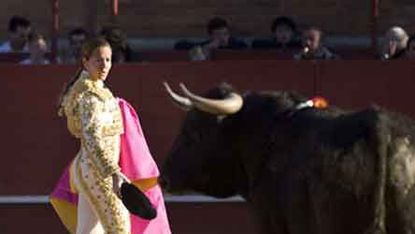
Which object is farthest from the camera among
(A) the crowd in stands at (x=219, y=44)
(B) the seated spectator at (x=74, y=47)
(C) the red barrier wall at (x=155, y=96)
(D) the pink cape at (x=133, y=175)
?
(B) the seated spectator at (x=74, y=47)

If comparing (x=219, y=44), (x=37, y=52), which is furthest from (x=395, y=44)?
(x=37, y=52)

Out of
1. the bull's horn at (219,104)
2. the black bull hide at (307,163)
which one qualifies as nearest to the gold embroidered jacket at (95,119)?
the black bull hide at (307,163)

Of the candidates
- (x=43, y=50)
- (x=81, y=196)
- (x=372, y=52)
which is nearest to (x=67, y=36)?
(x=43, y=50)

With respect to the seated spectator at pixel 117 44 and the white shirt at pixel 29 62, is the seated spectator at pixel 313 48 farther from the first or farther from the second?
the white shirt at pixel 29 62

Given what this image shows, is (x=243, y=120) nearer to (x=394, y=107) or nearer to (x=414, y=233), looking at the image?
(x=414, y=233)

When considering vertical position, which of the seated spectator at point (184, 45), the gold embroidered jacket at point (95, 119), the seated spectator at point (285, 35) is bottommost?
the seated spectator at point (184, 45)

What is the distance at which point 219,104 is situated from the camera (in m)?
5.59

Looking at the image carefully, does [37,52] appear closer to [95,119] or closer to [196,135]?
[95,119]

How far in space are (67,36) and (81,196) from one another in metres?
5.38

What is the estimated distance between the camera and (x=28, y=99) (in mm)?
9531

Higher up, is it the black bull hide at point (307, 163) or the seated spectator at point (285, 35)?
the black bull hide at point (307, 163)

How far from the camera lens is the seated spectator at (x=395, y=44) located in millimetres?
9531

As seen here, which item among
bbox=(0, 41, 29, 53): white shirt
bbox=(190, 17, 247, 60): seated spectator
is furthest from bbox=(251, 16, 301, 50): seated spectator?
bbox=(0, 41, 29, 53): white shirt

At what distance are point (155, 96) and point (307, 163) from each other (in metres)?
4.30
